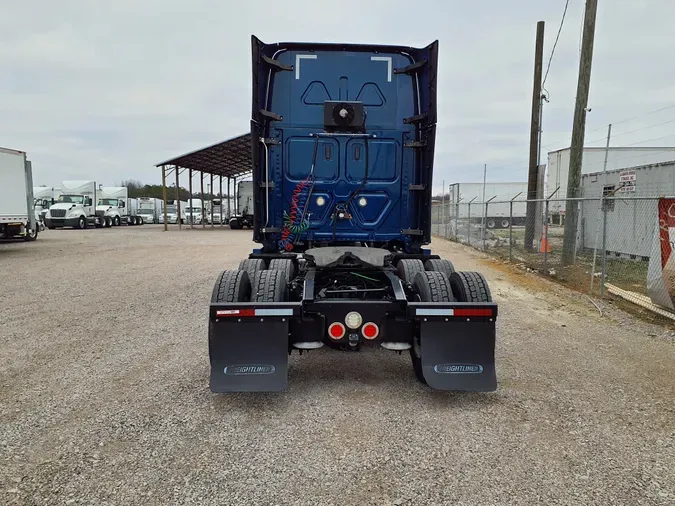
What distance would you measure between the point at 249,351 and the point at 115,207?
1563 inches

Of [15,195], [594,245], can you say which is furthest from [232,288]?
[15,195]

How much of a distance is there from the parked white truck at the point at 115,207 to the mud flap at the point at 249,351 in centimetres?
3631

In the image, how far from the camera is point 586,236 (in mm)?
14523

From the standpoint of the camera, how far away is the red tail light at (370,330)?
13.4 ft

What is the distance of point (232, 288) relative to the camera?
4062 millimetres

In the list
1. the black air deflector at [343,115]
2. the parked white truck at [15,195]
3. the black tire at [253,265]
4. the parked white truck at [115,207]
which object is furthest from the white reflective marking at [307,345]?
the parked white truck at [115,207]

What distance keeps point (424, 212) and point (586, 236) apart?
10.8 m

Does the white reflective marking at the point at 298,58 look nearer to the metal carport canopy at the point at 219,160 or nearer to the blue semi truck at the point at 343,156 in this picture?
the blue semi truck at the point at 343,156

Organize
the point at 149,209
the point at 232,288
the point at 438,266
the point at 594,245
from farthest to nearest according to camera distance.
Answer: the point at 149,209, the point at 594,245, the point at 438,266, the point at 232,288

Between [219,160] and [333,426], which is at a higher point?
[219,160]

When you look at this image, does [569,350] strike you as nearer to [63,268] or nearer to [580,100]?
[580,100]

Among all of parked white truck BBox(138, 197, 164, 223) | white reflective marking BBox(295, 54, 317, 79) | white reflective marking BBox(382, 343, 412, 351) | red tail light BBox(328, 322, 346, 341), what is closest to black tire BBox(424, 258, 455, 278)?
white reflective marking BBox(382, 343, 412, 351)

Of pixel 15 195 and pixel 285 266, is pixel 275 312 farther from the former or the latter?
pixel 15 195

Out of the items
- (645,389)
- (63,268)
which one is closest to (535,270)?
(645,389)
